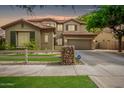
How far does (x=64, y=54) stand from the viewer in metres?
16.5

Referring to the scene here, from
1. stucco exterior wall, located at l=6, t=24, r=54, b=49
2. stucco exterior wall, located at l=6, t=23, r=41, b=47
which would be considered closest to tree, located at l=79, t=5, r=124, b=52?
stucco exterior wall, located at l=6, t=24, r=54, b=49

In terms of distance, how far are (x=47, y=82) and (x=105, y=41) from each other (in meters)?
→ 31.7

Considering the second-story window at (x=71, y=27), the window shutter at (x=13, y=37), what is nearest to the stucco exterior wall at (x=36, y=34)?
the window shutter at (x=13, y=37)

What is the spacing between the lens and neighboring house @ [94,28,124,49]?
38994 millimetres

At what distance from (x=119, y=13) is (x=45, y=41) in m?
7.91

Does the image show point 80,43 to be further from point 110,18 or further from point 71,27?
point 110,18

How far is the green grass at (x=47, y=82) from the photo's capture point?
30.0 ft

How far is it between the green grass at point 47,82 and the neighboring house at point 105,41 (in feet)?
94.2

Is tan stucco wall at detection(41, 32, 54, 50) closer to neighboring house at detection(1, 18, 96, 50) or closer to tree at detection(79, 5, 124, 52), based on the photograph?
neighboring house at detection(1, 18, 96, 50)

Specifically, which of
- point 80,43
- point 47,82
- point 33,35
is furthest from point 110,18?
point 47,82

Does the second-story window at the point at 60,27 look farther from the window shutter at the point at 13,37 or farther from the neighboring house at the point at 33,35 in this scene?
the window shutter at the point at 13,37

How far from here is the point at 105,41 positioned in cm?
4084
